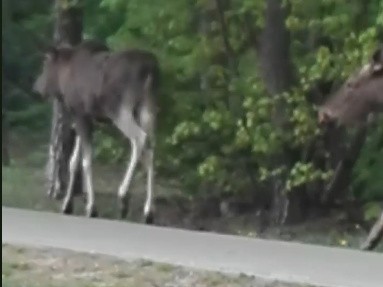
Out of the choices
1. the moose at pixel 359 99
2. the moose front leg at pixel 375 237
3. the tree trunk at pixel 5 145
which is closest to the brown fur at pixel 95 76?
the moose at pixel 359 99

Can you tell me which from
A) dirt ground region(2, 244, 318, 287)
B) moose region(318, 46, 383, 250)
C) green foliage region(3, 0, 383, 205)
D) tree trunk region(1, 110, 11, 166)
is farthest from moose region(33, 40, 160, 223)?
tree trunk region(1, 110, 11, 166)

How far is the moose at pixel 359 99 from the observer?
13523mm

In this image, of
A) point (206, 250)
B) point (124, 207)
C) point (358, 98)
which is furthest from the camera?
point (124, 207)

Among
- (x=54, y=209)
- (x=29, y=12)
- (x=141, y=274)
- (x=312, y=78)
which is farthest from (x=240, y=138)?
(x=29, y=12)

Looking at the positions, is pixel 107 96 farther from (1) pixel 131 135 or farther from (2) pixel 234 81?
(2) pixel 234 81

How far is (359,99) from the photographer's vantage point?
1374 cm

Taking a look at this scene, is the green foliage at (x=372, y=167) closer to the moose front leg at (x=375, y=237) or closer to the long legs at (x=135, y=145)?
the moose front leg at (x=375, y=237)

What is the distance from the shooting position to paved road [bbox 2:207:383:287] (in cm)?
1106

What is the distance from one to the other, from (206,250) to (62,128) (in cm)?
568

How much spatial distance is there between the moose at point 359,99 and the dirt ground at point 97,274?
Result: 2.90 m

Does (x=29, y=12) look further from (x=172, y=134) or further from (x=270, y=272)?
(x=270, y=272)

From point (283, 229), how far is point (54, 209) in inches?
110

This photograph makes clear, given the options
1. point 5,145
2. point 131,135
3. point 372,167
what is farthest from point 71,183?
point 5,145

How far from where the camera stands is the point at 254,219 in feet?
51.4
